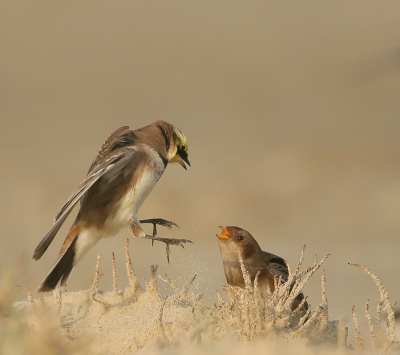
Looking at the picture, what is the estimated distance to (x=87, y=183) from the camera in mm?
6109

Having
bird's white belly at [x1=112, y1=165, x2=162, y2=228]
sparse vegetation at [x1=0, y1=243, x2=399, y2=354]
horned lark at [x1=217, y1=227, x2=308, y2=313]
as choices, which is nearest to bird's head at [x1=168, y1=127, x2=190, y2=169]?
bird's white belly at [x1=112, y1=165, x2=162, y2=228]

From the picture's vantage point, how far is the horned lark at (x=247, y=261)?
6.09m

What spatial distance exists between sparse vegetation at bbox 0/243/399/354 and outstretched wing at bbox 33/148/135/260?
18.7 inches

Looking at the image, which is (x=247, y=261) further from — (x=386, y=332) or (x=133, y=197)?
(x=386, y=332)

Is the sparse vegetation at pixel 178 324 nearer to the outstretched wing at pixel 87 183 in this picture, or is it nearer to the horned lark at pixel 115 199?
the outstretched wing at pixel 87 183

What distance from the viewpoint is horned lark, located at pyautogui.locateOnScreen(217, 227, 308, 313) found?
6090 millimetres

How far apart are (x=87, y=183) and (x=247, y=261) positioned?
1.72 metres

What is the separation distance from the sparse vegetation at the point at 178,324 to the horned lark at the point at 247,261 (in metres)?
0.56

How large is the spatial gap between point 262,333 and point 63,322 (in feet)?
5.57

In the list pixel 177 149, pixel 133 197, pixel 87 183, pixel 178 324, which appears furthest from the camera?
pixel 177 149

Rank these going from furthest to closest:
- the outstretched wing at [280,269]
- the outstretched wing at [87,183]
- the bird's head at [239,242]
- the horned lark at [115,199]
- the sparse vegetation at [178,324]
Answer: the horned lark at [115,199], the bird's head at [239,242], the outstretched wing at [280,269], the outstretched wing at [87,183], the sparse vegetation at [178,324]

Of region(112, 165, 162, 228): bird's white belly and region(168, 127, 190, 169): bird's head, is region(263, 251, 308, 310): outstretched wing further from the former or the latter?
region(168, 127, 190, 169): bird's head

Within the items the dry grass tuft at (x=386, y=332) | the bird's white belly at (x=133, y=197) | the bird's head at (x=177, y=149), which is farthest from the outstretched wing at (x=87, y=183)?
the dry grass tuft at (x=386, y=332)

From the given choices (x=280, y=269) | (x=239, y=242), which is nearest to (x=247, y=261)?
(x=239, y=242)
